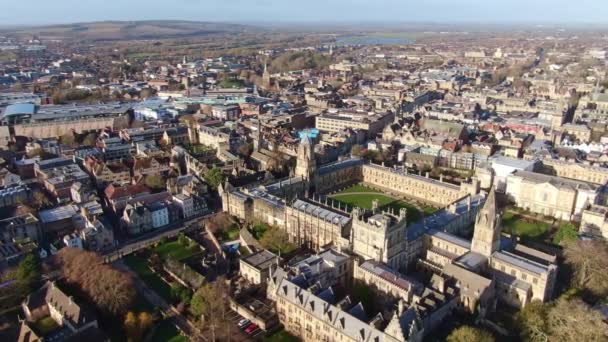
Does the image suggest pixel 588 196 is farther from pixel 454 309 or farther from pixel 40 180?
pixel 40 180

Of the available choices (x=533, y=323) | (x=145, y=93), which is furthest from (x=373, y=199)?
(x=145, y=93)

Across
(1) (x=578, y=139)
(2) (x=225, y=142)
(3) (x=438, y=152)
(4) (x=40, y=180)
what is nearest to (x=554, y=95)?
(1) (x=578, y=139)

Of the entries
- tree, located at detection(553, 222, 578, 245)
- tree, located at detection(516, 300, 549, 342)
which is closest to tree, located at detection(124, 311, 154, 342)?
tree, located at detection(516, 300, 549, 342)

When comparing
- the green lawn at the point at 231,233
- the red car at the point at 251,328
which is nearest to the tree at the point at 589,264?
the red car at the point at 251,328

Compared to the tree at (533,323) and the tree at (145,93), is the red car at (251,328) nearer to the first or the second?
the tree at (533,323)

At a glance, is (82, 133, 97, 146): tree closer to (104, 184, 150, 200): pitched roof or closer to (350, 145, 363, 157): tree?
(104, 184, 150, 200): pitched roof
